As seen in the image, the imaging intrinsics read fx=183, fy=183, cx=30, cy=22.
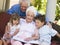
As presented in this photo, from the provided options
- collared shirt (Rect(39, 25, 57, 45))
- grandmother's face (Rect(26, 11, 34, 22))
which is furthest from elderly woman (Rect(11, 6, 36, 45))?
collared shirt (Rect(39, 25, 57, 45))

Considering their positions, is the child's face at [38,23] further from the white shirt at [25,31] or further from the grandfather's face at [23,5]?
the grandfather's face at [23,5]

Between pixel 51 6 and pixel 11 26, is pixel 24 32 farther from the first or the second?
pixel 51 6

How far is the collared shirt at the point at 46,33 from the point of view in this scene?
239 cm

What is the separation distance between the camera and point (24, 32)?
248cm

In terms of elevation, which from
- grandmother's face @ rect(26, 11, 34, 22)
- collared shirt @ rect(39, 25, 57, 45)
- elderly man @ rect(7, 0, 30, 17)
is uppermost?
elderly man @ rect(7, 0, 30, 17)

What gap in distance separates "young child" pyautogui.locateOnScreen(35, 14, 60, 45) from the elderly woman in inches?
3.1

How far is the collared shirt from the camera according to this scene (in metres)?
2.39

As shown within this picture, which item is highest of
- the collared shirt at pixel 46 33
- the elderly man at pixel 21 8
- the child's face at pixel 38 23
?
the elderly man at pixel 21 8

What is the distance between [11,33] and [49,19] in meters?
0.67

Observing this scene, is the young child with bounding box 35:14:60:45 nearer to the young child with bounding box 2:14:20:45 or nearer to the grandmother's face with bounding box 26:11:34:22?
the grandmother's face with bounding box 26:11:34:22

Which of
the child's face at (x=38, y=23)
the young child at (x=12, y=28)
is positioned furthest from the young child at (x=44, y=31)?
the young child at (x=12, y=28)

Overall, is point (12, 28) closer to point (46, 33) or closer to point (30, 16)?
point (30, 16)

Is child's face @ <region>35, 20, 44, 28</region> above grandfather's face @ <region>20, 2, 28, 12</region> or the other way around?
the other way around

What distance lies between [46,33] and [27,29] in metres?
0.27
